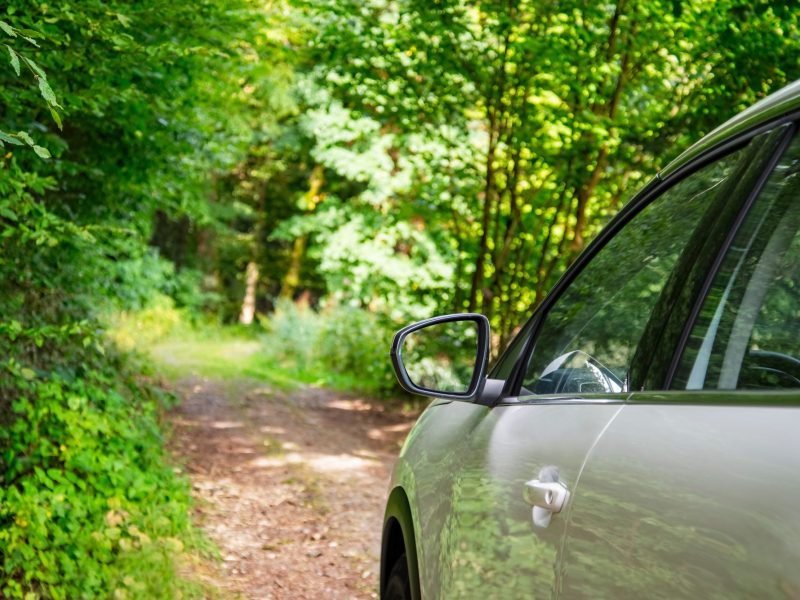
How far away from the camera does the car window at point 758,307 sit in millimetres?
1522

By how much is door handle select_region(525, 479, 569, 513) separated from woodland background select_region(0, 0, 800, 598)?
177 centimetres

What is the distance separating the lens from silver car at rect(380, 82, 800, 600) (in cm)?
130

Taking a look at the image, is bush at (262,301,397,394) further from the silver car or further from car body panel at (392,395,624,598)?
the silver car

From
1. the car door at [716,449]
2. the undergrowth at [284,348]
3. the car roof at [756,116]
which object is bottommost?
the undergrowth at [284,348]

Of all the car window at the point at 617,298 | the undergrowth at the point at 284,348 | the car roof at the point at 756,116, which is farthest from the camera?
the undergrowth at the point at 284,348

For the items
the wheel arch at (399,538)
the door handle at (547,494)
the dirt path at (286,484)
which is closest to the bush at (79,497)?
the dirt path at (286,484)

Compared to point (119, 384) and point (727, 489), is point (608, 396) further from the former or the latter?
point (119, 384)

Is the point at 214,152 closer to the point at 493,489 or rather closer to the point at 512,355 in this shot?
the point at 512,355

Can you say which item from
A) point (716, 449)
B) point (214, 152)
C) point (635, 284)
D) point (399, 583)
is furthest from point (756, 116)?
point (214, 152)

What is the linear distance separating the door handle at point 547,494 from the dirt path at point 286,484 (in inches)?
163

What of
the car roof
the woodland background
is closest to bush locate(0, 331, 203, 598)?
the woodland background

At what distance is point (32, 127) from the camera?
589 cm

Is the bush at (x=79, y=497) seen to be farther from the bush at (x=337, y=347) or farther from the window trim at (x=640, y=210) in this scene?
the bush at (x=337, y=347)

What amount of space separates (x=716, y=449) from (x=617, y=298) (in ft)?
3.06
